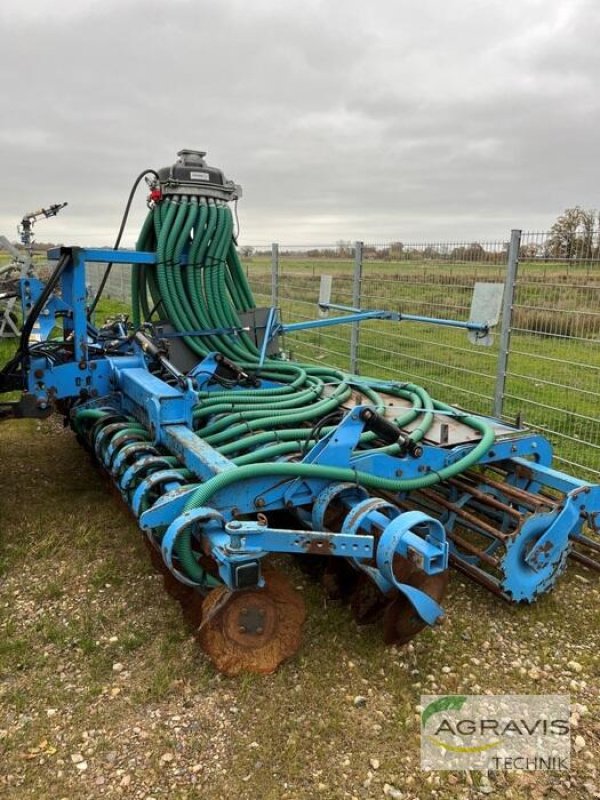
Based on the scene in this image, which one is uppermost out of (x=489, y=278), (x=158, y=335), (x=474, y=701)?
(x=489, y=278)

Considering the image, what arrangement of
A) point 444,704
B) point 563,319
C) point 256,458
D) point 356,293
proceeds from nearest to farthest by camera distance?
point 444,704 < point 256,458 < point 563,319 < point 356,293

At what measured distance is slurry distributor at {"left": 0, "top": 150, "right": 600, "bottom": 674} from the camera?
2.62m

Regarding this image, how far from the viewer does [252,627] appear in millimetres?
2658

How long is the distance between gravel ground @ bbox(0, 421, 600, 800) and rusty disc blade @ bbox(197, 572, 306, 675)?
0.08 meters

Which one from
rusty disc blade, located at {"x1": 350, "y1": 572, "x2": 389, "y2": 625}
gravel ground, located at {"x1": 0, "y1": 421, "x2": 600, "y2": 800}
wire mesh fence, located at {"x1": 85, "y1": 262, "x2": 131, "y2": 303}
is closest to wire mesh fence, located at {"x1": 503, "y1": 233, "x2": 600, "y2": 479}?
gravel ground, located at {"x1": 0, "y1": 421, "x2": 600, "y2": 800}

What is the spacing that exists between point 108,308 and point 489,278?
43.8 feet

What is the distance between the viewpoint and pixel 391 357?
296 inches

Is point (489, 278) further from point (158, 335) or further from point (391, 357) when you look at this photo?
point (158, 335)

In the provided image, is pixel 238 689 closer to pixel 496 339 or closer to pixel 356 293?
pixel 356 293

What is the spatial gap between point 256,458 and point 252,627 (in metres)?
0.74

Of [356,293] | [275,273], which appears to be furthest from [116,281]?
[356,293]

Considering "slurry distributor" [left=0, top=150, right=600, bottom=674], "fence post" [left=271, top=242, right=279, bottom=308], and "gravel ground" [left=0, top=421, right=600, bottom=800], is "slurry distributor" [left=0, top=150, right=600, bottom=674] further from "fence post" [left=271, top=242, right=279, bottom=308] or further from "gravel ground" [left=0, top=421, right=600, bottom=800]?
"fence post" [left=271, top=242, right=279, bottom=308]

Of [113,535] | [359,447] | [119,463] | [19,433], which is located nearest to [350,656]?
[359,447]

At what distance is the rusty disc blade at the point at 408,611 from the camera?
270cm
